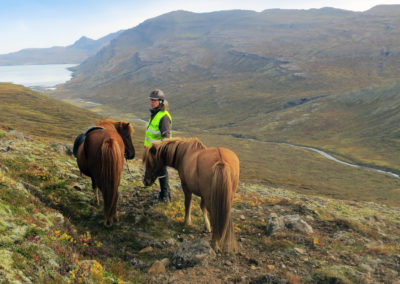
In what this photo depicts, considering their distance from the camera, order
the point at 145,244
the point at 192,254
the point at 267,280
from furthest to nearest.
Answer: the point at 145,244 < the point at 192,254 < the point at 267,280

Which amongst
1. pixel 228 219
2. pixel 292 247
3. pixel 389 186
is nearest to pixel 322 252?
pixel 292 247

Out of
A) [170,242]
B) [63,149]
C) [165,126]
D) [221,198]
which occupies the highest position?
[165,126]

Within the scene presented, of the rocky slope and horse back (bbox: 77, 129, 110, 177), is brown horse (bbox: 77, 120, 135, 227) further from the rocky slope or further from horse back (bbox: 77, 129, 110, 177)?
the rocky slope

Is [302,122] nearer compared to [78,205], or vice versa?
[78,205]

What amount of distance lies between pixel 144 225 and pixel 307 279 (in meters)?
5.51

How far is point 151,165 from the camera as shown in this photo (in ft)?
34.6

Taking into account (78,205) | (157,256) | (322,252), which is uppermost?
(78,205)

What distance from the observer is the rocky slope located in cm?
625

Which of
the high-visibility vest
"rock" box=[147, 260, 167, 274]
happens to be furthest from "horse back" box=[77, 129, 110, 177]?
"rock" box=[147, 260, 167, 274]

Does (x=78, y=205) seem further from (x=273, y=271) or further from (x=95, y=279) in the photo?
(x=273, y=271)

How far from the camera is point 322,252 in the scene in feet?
32.1

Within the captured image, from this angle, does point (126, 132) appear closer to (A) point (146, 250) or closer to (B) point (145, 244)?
(B) point (145, 244)

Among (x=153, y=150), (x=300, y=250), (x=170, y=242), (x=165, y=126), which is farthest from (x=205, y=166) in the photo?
(x=300, y=250)

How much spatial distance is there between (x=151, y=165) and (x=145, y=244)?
8.99 ft
